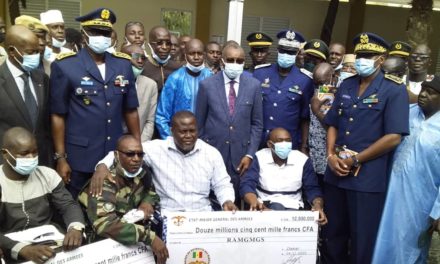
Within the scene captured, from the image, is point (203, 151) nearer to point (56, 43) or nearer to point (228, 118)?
point (228, 118)

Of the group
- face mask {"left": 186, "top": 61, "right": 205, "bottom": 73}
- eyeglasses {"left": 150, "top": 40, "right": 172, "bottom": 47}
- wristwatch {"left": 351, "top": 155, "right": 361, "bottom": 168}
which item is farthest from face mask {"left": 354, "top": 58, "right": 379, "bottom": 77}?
eyeglasses {"left": 150, "top": 40, "right": 172, "bottom": 47}

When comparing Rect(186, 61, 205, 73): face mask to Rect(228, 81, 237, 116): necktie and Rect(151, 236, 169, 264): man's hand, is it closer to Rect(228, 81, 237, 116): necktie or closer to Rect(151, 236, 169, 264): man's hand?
Rect(228, 81, 237, 116): necktie

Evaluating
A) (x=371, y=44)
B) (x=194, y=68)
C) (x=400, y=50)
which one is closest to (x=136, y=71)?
(x=194, y=68)

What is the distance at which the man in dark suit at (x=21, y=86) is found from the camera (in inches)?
133

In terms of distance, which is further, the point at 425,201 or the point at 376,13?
the point at 376,13

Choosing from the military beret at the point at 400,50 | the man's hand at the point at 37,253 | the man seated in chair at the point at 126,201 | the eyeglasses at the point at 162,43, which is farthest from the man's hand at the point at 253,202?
the military beret at the point at 400,50

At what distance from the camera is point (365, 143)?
3.60m

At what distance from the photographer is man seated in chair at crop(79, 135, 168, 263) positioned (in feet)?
9.96

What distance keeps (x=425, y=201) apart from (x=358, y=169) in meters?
0.60

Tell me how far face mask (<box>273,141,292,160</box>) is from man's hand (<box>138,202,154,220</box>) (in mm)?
1215

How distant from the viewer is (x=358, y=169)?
3.59m

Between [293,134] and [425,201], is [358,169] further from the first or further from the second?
[293,134]

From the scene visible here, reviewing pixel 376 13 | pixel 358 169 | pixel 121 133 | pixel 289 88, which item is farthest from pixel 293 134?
pixel 376 13

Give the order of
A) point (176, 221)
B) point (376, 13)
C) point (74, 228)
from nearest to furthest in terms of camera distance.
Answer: point (74, 228)
point (176, 221)
point (376, 13)
